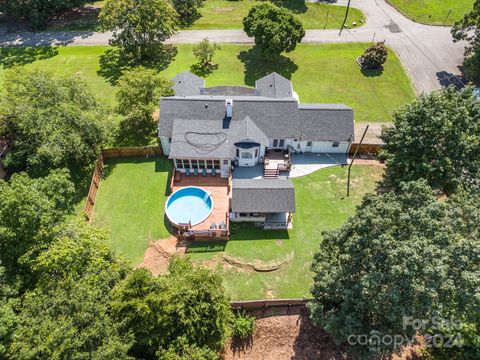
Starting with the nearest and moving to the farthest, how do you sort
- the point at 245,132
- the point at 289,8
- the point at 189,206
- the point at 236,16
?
the point at 189,206
the point at 245,132
the point at 236,16
the point at 289,8

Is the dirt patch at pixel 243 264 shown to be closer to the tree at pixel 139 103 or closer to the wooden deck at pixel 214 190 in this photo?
the wooden deck at pixel 214 190

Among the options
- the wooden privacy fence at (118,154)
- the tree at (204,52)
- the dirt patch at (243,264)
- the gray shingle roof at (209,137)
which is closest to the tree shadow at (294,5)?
the tree at (204,52)

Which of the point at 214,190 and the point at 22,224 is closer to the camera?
the point at 22,224

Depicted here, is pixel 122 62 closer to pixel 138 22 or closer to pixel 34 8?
pixel 138 22

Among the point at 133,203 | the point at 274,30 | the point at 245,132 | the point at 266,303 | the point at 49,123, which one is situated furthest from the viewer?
the point at 274,30

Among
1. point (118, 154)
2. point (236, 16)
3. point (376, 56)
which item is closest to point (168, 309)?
point (118, 154)

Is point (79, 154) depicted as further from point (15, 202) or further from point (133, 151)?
point (15, 202)

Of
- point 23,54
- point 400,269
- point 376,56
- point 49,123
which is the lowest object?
point 23,54

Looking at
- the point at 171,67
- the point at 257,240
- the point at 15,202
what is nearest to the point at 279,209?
the point at 257,240

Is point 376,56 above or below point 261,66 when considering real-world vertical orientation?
above
